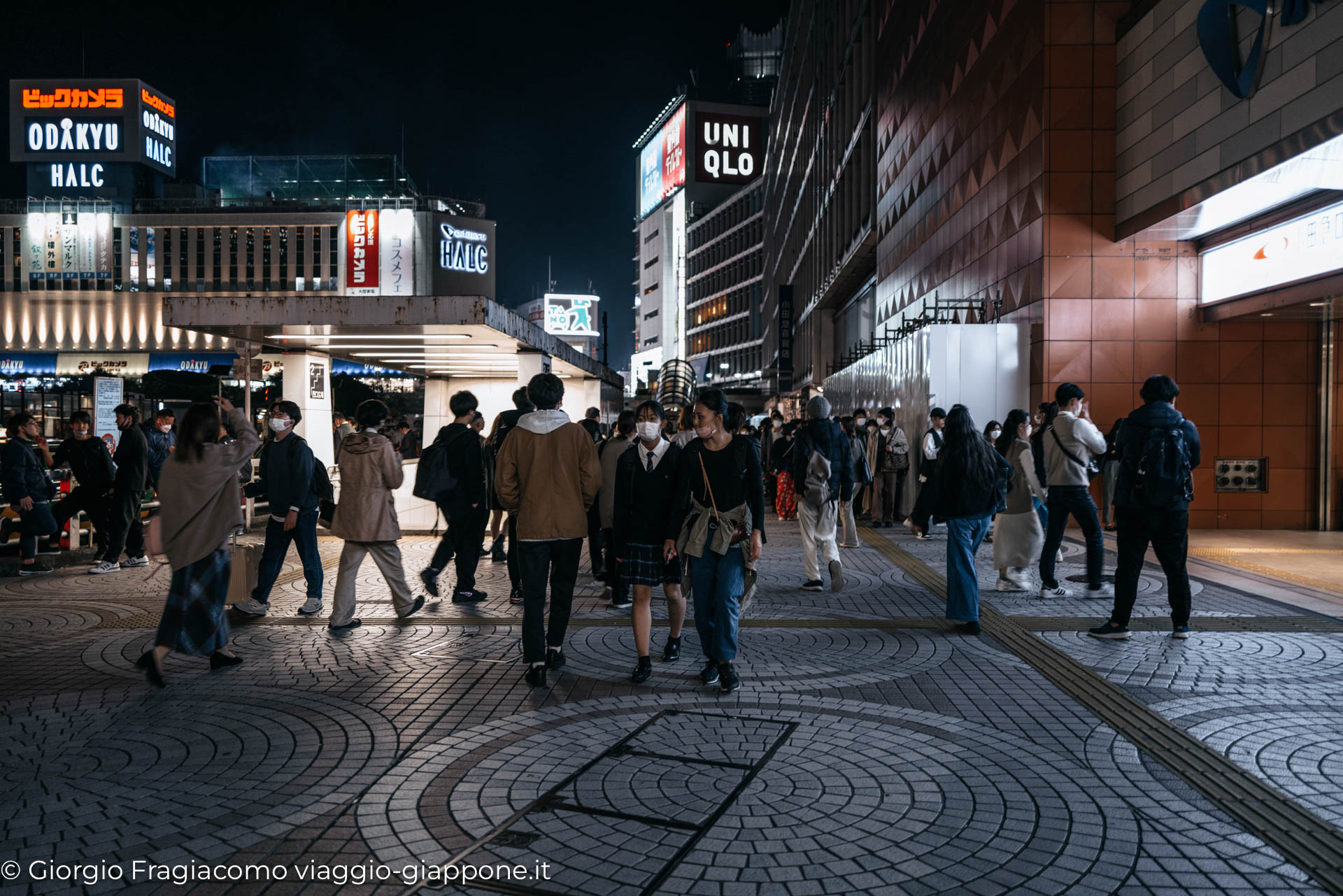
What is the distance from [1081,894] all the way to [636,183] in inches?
5317

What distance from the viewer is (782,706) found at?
5145mm

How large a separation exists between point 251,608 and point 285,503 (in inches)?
35.5

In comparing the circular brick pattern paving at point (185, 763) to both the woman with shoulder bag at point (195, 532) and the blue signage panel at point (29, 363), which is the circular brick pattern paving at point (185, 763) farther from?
the blue signage panel at point (29, 363)

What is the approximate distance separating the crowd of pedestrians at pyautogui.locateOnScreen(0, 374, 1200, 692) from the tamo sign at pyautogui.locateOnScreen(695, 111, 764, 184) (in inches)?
3777

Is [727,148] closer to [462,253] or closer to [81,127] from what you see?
[462,253]

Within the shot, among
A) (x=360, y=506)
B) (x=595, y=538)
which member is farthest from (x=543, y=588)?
(x=595, y=538)

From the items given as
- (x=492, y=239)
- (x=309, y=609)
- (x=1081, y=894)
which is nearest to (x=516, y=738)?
(x=1081, y=894)

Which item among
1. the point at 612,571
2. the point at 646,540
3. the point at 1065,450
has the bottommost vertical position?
the point at 612,571

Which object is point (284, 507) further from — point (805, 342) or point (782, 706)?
point (805, 342)

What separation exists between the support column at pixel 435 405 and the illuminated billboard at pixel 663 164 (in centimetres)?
8414

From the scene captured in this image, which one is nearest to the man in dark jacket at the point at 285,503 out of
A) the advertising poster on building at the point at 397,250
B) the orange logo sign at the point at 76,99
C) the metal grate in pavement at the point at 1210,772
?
the metal grate in pavement at the point at 1210,772

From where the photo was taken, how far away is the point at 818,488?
29.1 feet

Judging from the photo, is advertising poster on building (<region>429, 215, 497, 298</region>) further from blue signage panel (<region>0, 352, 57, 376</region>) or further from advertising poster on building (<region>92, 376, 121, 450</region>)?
advertising poster on building (<region>92, 376, 121, 450</region>)

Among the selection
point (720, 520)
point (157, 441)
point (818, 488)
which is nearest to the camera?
point (720, 520)
